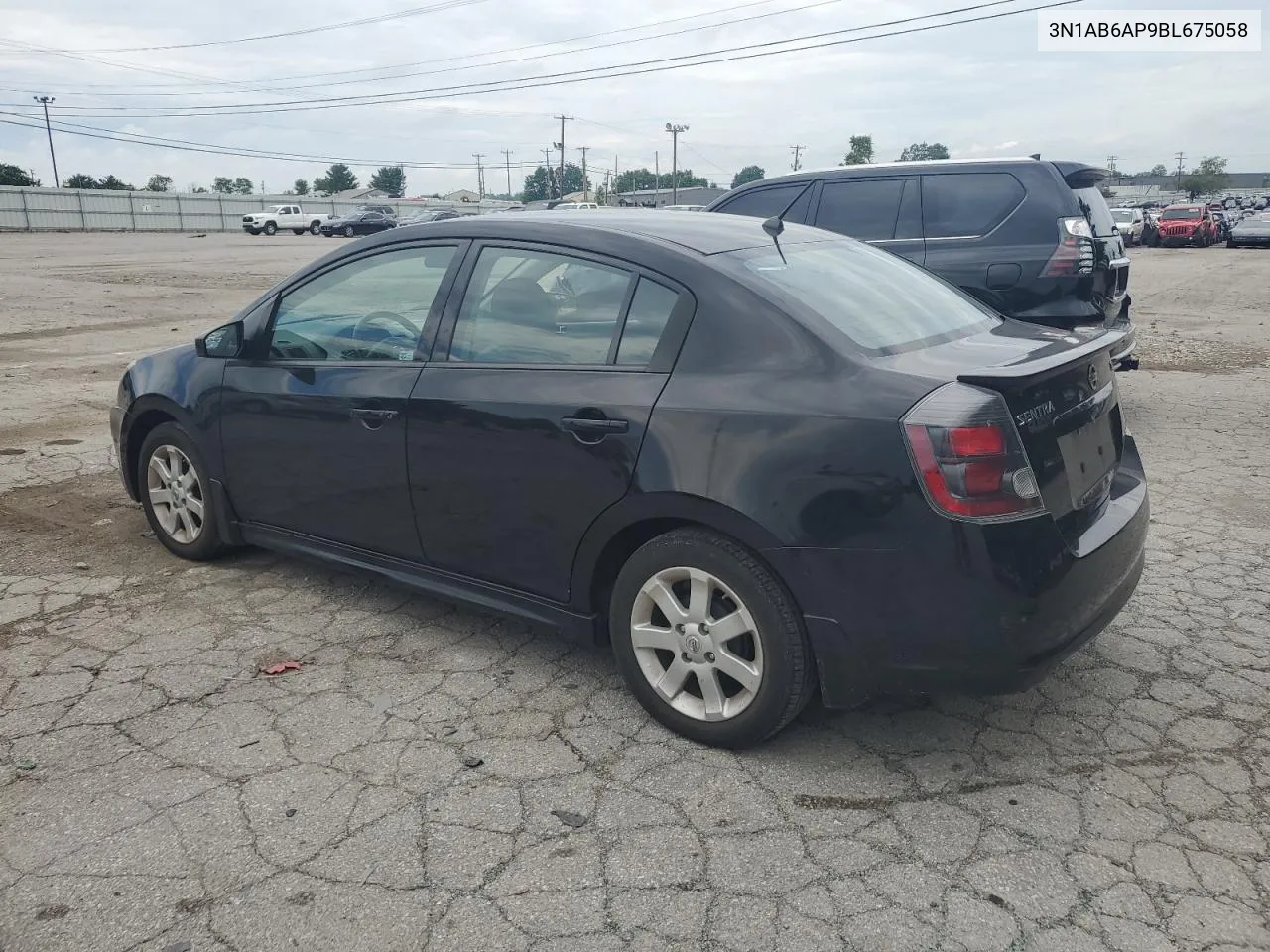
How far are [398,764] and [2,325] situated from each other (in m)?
13.5

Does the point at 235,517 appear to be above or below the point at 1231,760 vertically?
above

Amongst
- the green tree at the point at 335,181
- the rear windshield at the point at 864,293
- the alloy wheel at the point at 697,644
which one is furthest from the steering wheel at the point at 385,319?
the green tree at the point at 335,181

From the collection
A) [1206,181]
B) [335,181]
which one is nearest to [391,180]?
[335,181]

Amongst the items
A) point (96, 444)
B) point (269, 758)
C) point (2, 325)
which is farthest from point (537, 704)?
point (2, 325)

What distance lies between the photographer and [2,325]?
13.9 meters

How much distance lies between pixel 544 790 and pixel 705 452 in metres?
1.07

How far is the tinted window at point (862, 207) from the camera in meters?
7.85

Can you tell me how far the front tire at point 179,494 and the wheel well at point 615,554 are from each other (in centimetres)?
208

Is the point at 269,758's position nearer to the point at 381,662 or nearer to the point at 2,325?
the point at 381,662

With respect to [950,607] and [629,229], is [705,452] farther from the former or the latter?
[629,229]

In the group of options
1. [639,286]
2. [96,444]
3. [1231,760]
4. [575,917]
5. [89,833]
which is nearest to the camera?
[575,917]

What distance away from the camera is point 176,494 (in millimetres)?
4812

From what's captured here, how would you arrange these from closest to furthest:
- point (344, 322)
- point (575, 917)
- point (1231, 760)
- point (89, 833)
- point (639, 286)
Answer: point (575, 917) → point (89, 833) → point (1231, 760) → point (639, 286) → point (344, 322)

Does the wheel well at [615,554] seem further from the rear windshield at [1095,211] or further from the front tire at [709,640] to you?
the rear windshield at [1095,211]
